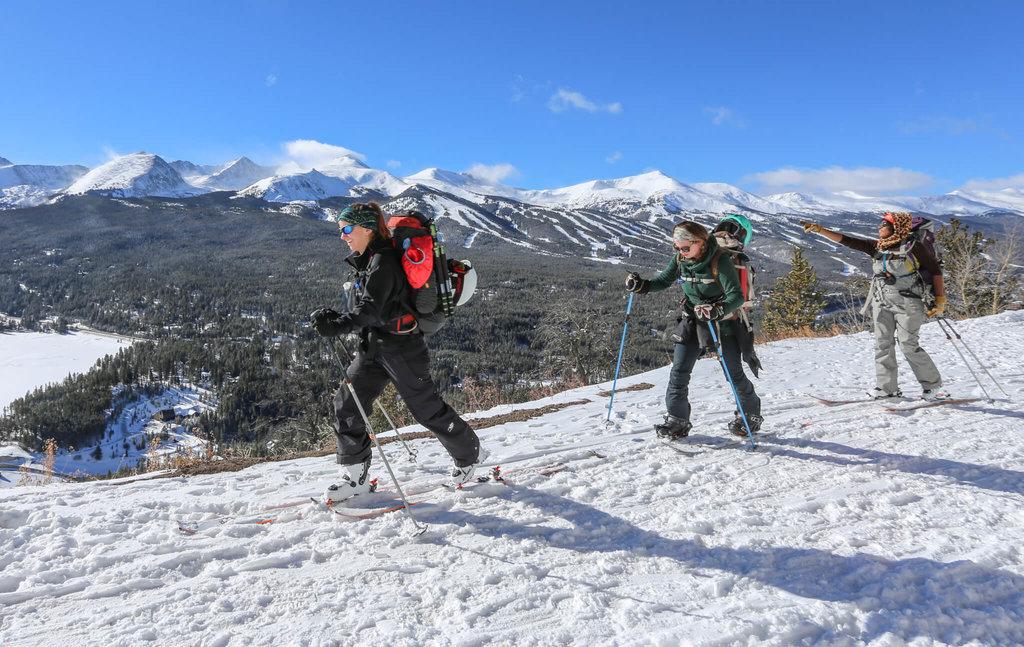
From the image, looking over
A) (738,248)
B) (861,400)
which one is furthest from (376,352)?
(861,400)

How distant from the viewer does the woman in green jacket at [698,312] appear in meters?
5.23

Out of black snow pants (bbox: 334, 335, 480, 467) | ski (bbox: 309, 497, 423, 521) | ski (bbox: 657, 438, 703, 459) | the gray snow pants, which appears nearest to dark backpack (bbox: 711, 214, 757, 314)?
ski (bbox: 657, 438, 703, 459)

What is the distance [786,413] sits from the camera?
262 inches

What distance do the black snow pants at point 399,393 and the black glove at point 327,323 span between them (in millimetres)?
423

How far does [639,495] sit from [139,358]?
135424 mm

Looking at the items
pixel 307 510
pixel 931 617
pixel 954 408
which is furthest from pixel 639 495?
pixel 954 408

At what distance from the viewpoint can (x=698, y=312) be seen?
5.36 m

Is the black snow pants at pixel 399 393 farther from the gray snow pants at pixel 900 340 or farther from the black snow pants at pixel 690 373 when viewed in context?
the gray snow pants at pixel 900 340

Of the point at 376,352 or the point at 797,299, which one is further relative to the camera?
the point at 797,299

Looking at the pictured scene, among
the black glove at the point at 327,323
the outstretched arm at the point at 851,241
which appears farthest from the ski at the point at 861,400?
the black glove at the point at 327,323

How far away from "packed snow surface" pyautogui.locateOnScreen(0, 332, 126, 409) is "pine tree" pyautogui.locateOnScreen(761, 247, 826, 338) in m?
134

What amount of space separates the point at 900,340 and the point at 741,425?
262cm

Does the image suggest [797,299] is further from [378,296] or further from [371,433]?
[378,296]

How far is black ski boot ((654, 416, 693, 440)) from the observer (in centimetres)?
564
